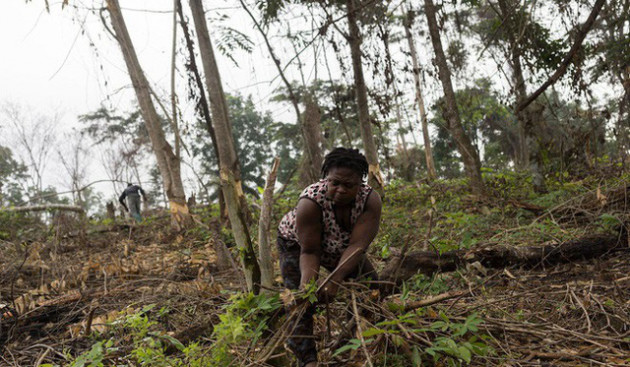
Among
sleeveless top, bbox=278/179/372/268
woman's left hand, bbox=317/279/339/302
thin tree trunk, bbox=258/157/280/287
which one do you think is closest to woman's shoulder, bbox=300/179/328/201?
sleeveless top, bbox=278/179/372/268

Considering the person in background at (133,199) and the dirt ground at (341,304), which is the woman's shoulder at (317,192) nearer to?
the dirt ground at (341,304)

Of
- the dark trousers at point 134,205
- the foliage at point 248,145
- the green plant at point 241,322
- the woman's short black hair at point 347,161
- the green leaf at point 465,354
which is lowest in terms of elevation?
the green leaf at point 465,354

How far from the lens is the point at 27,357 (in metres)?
Result: 3.36

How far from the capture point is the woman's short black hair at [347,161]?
87.3 inches

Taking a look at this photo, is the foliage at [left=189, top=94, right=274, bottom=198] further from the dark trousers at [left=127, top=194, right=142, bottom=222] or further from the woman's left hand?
the woman's left hand

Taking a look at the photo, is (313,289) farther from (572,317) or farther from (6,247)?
(6,247)

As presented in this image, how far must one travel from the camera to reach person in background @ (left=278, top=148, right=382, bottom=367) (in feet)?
6.95

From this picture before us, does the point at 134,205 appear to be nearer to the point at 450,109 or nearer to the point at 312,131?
the point at 312,131

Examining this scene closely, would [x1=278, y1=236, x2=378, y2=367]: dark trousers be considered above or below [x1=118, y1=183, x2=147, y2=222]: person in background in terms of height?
below

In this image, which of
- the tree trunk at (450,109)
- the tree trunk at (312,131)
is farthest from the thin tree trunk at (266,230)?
the tree trunk at (450,109)

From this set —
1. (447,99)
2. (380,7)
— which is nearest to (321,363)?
(380,7)

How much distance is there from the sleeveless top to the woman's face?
89mm

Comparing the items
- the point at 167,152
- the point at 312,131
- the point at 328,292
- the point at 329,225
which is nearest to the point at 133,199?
the point at 167,152

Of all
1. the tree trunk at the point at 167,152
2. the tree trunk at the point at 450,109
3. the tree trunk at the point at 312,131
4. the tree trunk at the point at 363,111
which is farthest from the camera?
the tree trunk at the point at 167,152
